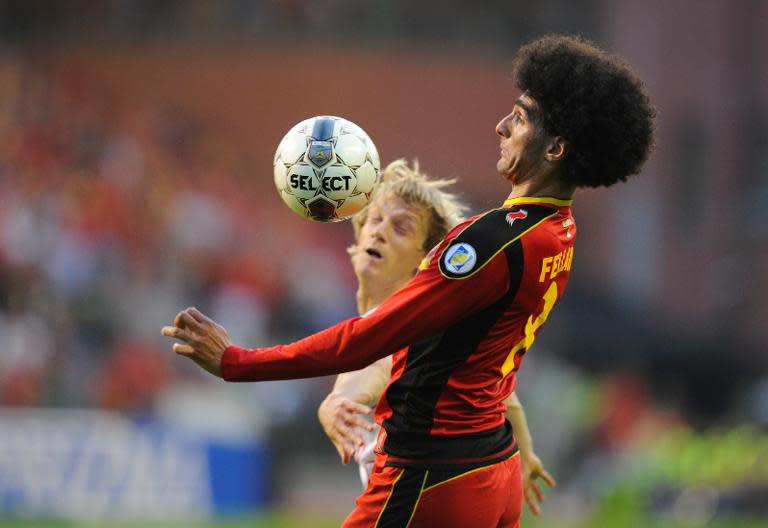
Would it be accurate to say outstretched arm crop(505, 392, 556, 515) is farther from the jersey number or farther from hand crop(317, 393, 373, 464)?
hand crop(317, 393, 373, 464)

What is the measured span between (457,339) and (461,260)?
12.6 inches

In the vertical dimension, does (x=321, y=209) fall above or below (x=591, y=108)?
below

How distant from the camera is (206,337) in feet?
13.6

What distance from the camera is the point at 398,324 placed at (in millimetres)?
4070

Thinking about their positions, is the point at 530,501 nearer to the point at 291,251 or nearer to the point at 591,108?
the point at 591,108

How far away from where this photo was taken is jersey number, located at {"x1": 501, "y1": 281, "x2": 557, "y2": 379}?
4374 mm

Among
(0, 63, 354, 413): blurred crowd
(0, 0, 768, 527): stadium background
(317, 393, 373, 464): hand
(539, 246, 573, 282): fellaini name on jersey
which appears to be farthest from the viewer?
(0, 63, 354, 413): blurred crowd

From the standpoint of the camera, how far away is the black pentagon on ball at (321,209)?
4.81m

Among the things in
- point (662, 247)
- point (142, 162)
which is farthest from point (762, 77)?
point (142, 162)

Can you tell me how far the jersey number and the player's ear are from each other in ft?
1.37

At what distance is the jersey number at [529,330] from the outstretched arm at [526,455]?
1.92ft

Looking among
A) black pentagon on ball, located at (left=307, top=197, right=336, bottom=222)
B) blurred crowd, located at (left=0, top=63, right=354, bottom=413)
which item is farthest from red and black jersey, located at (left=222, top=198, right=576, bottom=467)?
blurred crowd, located at (left=0, top=63, right=354, bottom=413)

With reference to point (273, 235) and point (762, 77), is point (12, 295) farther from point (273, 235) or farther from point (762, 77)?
point (762, 77)

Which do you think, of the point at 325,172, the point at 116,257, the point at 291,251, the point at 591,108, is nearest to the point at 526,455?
the point at 325,172
